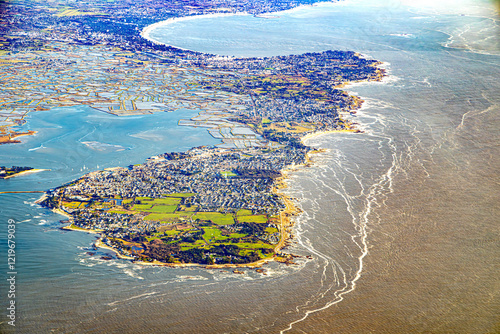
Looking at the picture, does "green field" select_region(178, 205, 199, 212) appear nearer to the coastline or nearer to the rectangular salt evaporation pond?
the rectangular salt evaporation pond

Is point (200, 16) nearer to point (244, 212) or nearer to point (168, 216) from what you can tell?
point (244, 212)

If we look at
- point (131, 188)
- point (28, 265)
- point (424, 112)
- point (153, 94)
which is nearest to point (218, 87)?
point (153, 94)

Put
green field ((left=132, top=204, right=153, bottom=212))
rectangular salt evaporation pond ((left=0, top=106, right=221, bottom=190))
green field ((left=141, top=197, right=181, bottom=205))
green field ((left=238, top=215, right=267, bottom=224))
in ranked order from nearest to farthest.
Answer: green field ((left=238, top=215, right=267, bottom=224)) < green field ((left=132, top=204, right=153, bottom=212)) < green field ((left=141, top=197, right=181, bottom=205)) < rectangular salt evaporation pond ((left=0, top=106, right=221, bottom=190))

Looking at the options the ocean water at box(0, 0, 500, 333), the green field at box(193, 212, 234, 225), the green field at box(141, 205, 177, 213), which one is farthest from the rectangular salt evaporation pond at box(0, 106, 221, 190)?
the green field at box(193, 212, 234, 225)

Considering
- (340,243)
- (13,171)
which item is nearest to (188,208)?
(340,243)

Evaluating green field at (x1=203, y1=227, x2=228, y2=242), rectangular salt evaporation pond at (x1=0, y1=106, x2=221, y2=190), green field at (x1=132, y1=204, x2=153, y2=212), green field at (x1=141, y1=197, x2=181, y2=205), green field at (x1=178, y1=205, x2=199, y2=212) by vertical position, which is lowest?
green field at (x1=203, y1=227, x2=228, y2=242)

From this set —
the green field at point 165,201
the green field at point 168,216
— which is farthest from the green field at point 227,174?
the green field at point 168,216

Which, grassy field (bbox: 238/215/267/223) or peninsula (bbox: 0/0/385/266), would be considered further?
grassy field (bbox: 238/215/267/223)
